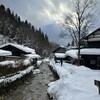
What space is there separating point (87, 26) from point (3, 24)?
51.4 m

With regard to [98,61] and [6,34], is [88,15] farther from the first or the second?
[6,34]

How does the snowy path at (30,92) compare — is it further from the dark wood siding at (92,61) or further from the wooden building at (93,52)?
the dark wood siding at (92,61)

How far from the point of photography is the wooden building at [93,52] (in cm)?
3375

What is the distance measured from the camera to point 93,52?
33.1 metres

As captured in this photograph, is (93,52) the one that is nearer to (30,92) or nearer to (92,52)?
(92,52)

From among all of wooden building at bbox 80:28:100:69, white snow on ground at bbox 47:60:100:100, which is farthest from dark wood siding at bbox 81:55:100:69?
white snow on ground at bbox 47:60:100:100

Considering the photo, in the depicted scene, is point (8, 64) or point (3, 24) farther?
point (3, 24)

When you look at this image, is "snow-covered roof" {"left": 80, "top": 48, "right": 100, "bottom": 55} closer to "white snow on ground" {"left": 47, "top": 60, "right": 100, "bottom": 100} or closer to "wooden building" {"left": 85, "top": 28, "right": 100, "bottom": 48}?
"wooden building" {"left": 85, "top": 28, "right": 100, "bottom": 48}

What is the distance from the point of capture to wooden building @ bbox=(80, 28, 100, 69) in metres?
33.7

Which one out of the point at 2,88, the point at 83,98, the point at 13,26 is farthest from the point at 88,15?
the point at 13,26

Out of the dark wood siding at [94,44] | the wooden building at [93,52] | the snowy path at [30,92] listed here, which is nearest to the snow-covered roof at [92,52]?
the wooden building at [93,52]

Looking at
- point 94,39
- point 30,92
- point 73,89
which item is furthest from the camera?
point 94,39

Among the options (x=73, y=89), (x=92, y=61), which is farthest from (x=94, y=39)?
(x=73, y=89)

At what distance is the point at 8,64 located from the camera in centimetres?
2098
